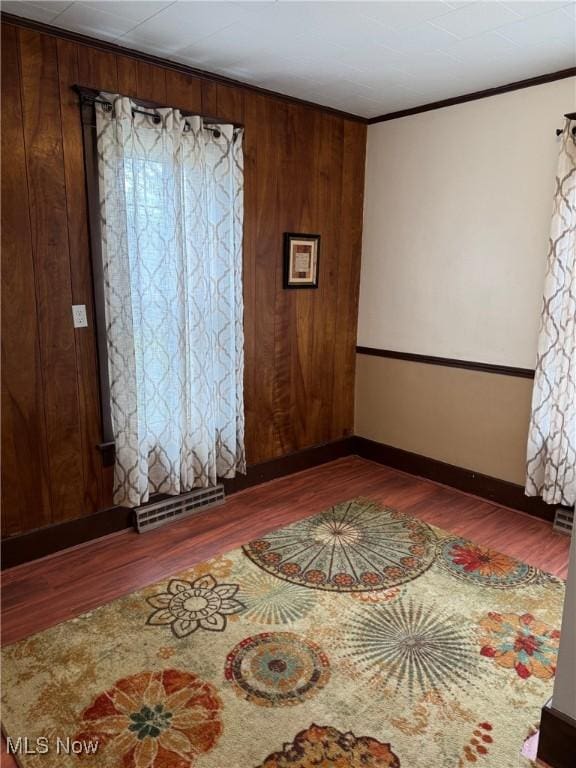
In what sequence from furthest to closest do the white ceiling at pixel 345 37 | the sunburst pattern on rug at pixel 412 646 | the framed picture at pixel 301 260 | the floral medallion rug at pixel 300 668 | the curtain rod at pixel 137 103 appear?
1. the framed picture at pixel 301 260
2. the curtain rod at pixel 137 103
3. the white ceiling at pixel 345 37
4. the sunburst pattern on rug at pixel 412 646
5. the floral medallion rug at pixel 300 668

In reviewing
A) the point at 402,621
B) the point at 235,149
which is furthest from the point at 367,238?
the point at 402,621

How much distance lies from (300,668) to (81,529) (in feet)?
5.15

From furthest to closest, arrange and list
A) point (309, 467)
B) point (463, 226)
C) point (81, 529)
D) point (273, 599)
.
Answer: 1. point (309, 467)
2. point (463, 226)
3. point (81, 529)
4. point (273, 599)

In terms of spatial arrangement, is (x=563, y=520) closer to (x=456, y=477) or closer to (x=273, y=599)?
(x=456, y=477)

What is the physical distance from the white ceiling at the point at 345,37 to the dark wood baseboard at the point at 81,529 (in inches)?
100

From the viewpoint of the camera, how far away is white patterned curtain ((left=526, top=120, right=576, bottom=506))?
3072mm

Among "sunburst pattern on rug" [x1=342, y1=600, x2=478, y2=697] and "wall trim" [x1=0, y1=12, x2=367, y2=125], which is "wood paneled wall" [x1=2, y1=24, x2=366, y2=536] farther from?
"sunburst pattern on rug" [x1=342, y1=600, x2=478, y2=697]

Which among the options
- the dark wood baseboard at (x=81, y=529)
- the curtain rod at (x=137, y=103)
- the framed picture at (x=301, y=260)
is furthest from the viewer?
the framed picture at (x=301, y=260)

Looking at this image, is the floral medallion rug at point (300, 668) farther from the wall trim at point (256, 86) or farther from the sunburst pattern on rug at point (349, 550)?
the wall trim at point (256, 86)

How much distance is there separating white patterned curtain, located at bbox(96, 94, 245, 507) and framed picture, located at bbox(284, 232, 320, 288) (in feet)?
1.68

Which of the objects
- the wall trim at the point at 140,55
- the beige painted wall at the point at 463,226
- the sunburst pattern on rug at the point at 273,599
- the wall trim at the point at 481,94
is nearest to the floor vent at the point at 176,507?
the sunburst pattern on rug at the point at 273,599

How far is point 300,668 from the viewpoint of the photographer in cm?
214

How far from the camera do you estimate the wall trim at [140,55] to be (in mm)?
2502

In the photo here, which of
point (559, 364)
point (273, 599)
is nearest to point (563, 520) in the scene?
point (559, 364)
